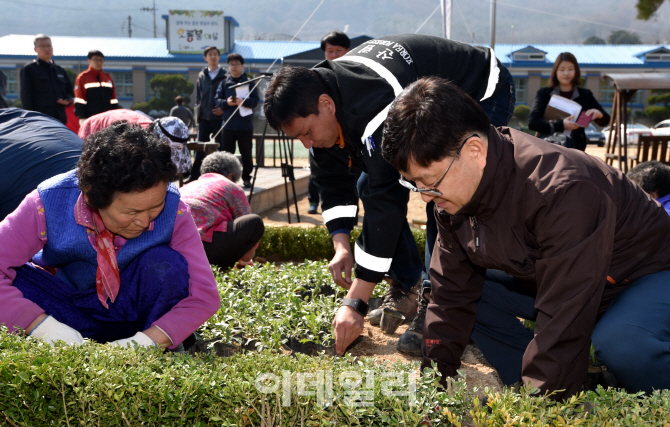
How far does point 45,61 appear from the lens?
25.4ft

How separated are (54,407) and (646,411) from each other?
1.86 meters

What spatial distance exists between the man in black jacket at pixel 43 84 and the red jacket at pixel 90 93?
25 cm

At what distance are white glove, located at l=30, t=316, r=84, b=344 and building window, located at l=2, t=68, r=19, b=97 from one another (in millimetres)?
41600

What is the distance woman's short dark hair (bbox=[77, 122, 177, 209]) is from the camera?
2.17 m

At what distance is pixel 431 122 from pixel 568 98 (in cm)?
494

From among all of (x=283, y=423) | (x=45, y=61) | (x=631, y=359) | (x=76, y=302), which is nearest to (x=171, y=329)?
(x=76, y=302)

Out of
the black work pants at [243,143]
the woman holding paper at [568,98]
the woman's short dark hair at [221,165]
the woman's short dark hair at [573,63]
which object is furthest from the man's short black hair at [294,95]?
the black work pants at [243,143]

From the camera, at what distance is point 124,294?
2.56 metres

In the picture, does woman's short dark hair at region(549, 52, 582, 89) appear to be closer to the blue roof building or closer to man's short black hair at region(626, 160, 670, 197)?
man's short black hair at region(626, 160, 670, 197)

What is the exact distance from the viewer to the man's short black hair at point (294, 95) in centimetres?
269

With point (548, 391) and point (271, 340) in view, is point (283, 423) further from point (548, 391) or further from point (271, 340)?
point (271, 340)

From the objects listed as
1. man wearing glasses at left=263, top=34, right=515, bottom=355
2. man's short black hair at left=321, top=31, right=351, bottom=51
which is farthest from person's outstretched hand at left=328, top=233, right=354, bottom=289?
man's short black hair at left=321, top=31, right=351, bottom=51

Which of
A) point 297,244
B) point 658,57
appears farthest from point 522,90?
point 297,244

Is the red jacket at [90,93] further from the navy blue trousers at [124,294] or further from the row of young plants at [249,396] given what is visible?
the row of young plants at [249,396]
